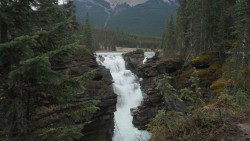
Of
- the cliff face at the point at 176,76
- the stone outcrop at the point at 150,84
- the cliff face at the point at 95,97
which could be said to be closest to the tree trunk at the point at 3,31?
the cliff face at the point at 95,97

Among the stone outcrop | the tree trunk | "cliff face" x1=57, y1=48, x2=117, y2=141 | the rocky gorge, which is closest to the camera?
the tree trunk

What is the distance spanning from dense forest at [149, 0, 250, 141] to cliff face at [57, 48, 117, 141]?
21.8 ft

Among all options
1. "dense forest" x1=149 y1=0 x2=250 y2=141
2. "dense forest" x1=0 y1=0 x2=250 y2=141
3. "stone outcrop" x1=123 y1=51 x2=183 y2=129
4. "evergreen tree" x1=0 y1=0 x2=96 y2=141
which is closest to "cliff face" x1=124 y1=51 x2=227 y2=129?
"stone outcrop" x1=123 y1=51 x2=183 y2=129

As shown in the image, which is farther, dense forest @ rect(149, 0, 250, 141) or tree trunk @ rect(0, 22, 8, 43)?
tree trunk @ rect(0, 22, 8, 43)

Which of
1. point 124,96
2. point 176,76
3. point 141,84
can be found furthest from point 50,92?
point 141,84

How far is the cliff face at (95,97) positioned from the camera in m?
30.8

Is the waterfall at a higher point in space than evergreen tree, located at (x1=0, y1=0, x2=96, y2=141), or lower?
lower

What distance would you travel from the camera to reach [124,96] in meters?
48.2

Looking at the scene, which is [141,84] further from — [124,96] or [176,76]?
[176,76]

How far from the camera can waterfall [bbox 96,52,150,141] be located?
123 ft

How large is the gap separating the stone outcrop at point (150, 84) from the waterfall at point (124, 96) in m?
0.99

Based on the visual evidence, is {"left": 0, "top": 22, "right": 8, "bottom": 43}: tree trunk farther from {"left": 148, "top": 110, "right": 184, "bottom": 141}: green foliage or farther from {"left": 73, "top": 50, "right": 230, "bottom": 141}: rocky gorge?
{"left": 73, "top": 50, "right": 230, "bottom": 141}: rocky gorge

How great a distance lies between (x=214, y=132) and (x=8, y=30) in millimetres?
6733

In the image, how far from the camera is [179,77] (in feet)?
147
